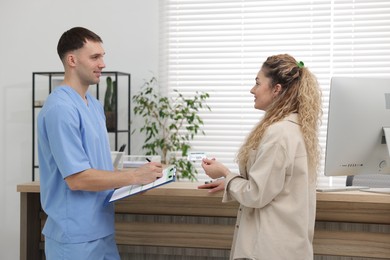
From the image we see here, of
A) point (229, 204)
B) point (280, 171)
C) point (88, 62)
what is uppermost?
point (88, 62)

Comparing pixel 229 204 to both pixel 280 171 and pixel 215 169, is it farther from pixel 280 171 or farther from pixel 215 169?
pixel 280 171

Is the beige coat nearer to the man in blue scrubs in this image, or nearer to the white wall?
the man in blue scrubs

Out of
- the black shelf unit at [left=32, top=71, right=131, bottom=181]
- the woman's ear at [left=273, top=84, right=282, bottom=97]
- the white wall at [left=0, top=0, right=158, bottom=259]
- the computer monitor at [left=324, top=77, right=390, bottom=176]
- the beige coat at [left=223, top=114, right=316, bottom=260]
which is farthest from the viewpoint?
the white wall at [left=0, top=0, right=158, bottom=259]

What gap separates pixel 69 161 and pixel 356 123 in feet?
3.81

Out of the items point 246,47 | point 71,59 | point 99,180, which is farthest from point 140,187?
A: point 246,47

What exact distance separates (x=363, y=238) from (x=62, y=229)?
1228 mm

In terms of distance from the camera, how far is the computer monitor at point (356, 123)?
2.45m

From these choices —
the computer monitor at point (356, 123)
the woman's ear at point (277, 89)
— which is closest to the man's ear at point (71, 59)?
the woman's ear at point (277, 89)

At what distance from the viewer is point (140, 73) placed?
4922 mm

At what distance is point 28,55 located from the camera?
16.7 ft

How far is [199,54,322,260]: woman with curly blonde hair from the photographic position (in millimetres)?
2053

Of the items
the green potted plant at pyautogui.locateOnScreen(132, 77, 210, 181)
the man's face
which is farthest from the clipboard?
the green potted plant at pyautogui.locateOnScreen(132, 77, 210, 181)

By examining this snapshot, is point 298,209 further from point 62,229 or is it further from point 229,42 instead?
point 229,42

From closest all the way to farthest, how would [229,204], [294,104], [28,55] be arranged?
[294,104], [229,204], [28,55]
